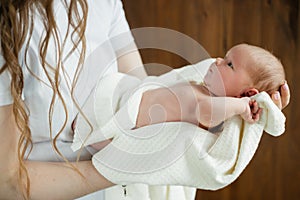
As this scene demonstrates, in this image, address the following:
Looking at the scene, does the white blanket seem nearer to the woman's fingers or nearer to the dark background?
the woman's fingers

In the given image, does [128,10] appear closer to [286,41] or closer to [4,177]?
[286,41]

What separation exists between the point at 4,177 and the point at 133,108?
0.28 m

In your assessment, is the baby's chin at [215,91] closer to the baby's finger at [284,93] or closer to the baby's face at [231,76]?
the baby's face at [231,76]

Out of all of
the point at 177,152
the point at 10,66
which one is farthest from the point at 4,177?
the point at 177,152

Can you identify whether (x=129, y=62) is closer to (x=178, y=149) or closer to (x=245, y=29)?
(x=178, y=149)

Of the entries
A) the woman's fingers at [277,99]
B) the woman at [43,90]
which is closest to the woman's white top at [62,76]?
the woman at [43,90]

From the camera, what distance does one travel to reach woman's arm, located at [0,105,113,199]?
3.55 feet

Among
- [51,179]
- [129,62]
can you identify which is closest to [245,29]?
[129,62]

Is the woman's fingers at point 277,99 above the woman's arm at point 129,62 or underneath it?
underneath

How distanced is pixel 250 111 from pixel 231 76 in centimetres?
15

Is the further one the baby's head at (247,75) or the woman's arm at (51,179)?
the baby's head at (247,75)

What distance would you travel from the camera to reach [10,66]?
99 centimetres

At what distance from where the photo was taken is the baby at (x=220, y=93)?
1.09m

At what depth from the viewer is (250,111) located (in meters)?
1.09
